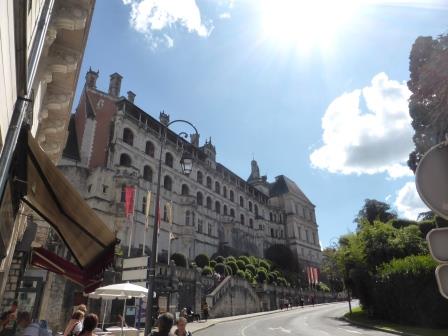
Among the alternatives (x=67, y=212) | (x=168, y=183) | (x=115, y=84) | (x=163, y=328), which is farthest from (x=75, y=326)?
(x=115, y=84)

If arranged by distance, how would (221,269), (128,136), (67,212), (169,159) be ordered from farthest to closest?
(169,159), (128,136), (221,269), (67,212)

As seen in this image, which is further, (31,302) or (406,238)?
(406,238)

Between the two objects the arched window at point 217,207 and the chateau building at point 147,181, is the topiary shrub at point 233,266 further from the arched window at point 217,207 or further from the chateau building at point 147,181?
the arched window at point 217,207

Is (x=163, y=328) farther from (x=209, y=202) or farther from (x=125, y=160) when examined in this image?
(x=209, y=202)

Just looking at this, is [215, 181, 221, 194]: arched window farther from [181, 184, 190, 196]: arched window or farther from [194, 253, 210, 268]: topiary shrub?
[194, 253, 210, 268]: topiary shrub

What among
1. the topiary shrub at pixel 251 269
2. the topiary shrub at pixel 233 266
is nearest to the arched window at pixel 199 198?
the topiary shrub at pixel 233 266

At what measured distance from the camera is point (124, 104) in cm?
3994

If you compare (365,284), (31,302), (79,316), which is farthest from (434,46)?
(31,302)

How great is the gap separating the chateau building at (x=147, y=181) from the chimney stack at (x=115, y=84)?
102 mm

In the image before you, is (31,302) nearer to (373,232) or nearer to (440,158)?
(440,158)

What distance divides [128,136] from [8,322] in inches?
1326

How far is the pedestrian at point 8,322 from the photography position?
8.20m

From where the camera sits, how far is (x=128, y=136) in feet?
134

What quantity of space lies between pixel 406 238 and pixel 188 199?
25915 millimetres
